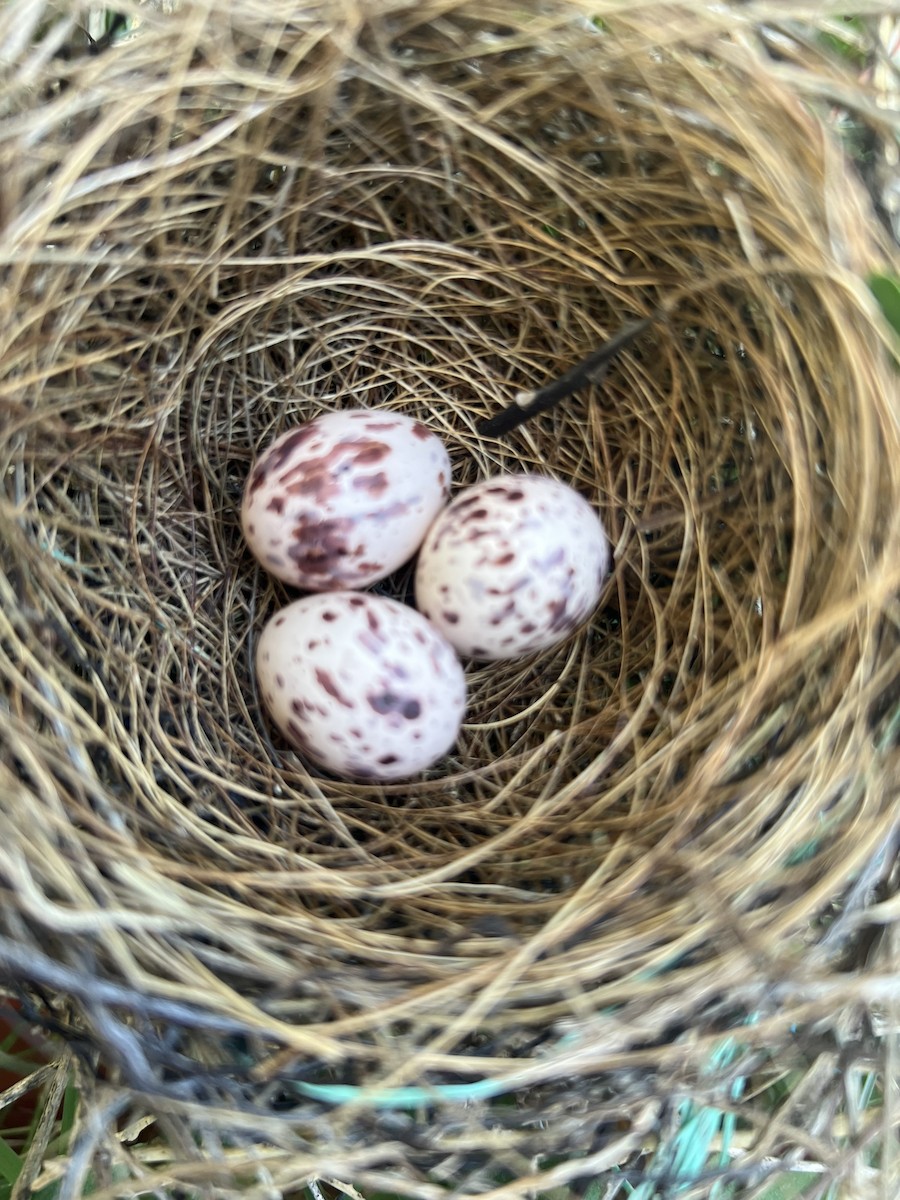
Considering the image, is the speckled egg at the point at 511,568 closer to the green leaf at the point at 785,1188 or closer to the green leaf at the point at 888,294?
the green leaf at the point at 888,294

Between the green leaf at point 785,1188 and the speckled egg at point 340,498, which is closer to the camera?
the green leaf at point 785,1188

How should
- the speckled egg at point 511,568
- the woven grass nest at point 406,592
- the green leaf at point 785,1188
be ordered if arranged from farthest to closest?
the speckled egg at point 511,568, the green leaf at point 785,1188, the woven grass nest at point 406,592

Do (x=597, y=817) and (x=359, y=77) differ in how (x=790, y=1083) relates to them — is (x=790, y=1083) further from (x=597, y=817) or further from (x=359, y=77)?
(x=359, y=77)

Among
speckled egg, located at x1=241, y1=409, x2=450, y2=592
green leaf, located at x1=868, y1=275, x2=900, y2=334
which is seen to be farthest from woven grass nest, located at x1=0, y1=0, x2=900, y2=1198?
speckled egg, located at x1=241, y1=409, x2=450, y2=592

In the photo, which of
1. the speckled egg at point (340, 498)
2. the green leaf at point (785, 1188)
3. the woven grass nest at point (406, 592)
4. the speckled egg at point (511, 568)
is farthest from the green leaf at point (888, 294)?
the green leaf at point (785, 1188)

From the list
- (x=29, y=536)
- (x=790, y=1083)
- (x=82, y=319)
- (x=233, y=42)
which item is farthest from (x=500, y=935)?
(x=233, y=42)

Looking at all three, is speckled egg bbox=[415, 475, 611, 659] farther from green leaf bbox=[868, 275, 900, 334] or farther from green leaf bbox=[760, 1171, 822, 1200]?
green leaf bbox=[760, 1171, 822, 1200]

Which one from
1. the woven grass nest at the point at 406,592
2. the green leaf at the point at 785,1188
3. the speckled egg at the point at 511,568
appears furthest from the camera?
the speckled egg at the point at 511,568
